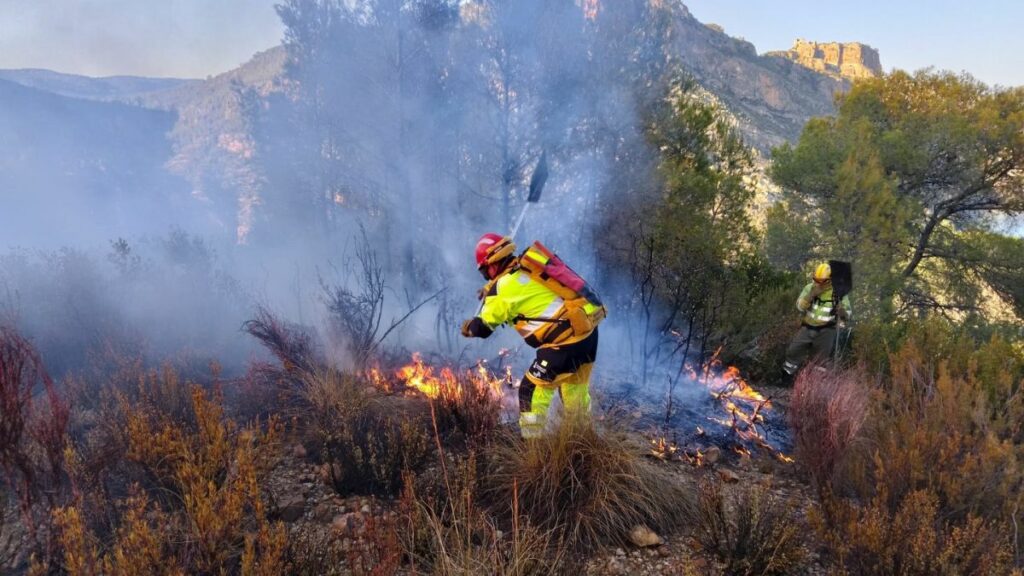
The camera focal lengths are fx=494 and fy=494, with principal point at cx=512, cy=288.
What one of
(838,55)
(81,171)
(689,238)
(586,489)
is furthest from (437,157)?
(838,55)

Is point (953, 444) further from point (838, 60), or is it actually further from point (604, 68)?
point (838, 60)

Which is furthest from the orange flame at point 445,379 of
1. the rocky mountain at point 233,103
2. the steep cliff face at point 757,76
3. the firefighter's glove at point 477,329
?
the steep cliff face at point 757,76

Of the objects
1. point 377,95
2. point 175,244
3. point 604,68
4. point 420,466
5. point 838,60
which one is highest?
point 838,60

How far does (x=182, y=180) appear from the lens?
32562mm

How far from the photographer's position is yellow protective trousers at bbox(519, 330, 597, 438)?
3.57 m

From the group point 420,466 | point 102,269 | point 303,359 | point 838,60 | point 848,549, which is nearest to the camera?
point 848,549

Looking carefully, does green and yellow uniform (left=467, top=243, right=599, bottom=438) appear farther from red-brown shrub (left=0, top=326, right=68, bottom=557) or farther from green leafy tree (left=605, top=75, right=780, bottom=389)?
green leafy tree (left=605, top=75, right=780, bottom=389)

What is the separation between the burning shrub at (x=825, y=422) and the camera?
10.8ft

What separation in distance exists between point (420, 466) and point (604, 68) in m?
7.97

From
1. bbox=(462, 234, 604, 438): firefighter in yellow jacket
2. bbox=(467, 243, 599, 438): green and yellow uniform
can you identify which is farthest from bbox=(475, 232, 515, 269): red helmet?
bbox=(467, 243, 599, 438): green and yellow uniform

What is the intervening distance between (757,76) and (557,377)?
344 feet

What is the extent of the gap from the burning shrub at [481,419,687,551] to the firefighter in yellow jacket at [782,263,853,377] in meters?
4.49

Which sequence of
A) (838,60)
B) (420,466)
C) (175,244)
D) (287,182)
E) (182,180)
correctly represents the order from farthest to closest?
1. (838,60)
2. (182,180)
3. (287,182)
4. (175,244)
5. (420,466)

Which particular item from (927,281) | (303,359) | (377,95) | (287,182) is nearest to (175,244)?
(287,182)
